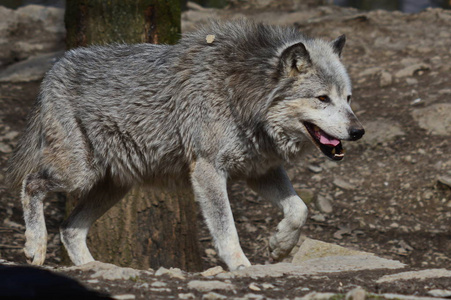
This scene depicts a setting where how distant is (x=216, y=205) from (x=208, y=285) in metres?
1.26

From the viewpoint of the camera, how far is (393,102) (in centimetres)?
826

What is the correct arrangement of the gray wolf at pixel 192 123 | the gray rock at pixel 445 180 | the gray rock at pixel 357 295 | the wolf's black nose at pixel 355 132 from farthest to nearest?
1. the gray rock at pixel 445 180
2. the gray wolf at pixel 192 123
3. the wolf's black nose at pixel 355 132
4. the gray rock at pixel 357 295

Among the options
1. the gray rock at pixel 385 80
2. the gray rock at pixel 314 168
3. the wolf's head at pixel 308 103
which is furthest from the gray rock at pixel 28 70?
the wolf's head at pixel 308 103

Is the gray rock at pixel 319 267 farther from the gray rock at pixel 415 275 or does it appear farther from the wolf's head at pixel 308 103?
the wolf's head at pixel 308 103

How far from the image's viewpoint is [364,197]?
6.93 m

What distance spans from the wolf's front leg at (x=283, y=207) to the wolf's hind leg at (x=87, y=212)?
1.23 meters

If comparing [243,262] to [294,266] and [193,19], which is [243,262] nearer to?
[294,266]

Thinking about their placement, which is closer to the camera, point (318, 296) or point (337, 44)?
point (318, 296)

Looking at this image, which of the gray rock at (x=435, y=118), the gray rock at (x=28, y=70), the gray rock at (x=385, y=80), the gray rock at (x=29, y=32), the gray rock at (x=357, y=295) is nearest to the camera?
the gray rock at (x=357, y=295)

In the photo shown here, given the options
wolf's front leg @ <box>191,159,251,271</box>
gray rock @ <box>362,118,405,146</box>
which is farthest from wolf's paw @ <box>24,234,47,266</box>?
gray rock @ <box>362,118,405,146</box>

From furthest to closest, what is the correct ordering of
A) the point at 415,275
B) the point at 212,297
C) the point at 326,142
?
the point at 326,142 < the point at 415,275 < the point at 212,297

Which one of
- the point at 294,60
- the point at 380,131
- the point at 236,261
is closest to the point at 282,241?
Answer: the point at 236,261

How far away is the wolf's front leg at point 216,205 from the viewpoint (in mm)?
4371

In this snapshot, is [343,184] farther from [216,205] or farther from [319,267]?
[319,267]
